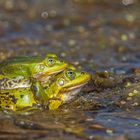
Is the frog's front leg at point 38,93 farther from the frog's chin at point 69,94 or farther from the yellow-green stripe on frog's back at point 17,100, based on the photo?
the frog's chin at point 69,94

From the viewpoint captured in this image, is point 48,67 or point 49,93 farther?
point 48,67

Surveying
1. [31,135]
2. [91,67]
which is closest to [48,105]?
[31,135]

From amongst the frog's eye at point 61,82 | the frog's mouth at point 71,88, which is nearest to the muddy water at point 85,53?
the frog's mouth at point 71,88

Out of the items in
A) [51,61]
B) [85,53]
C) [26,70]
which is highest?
[85,53]

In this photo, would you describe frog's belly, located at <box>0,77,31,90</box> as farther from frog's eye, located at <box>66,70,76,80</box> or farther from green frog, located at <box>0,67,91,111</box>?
frog's eye, located at <box>66,70,76,80</box>

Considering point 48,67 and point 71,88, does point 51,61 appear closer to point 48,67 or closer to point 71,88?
point 48,67

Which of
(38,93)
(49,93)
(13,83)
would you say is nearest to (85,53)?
(49,93)

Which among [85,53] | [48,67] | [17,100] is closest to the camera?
[17,100]

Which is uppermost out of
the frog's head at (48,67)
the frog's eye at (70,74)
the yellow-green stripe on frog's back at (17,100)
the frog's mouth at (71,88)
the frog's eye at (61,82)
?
the frog's head at (48,67)
